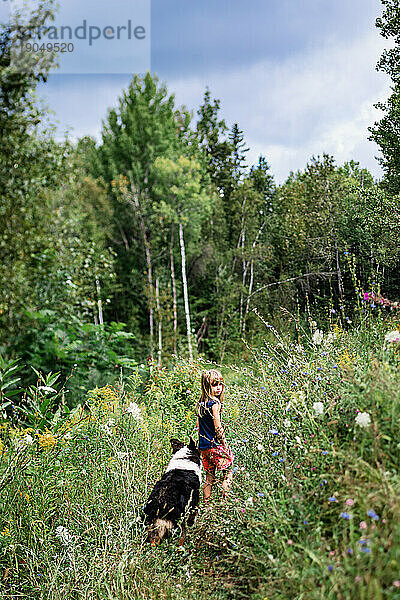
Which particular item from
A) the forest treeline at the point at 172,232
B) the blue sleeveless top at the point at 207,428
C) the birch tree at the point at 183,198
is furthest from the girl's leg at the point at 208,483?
the birch tree at the point at 183,198

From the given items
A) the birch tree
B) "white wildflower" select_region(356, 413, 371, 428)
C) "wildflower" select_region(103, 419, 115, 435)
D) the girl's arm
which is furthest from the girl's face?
the birch tree

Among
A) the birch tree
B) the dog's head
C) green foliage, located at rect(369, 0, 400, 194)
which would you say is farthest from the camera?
the birch tree

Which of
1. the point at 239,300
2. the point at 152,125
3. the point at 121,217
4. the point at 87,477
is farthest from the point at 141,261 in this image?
the point at 87,477

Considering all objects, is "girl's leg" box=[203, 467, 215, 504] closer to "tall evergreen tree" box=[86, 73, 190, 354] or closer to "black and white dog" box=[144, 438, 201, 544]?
"black and white dog" box=[144, 438, 201, 544]

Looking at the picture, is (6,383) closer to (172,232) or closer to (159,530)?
(159,530)

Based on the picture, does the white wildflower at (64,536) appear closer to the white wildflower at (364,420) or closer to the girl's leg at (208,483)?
the girl's leg at (208,483)

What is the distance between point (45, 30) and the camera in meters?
5.49

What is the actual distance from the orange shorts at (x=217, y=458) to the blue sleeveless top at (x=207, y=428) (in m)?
0.04

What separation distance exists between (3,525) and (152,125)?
9.52 meters

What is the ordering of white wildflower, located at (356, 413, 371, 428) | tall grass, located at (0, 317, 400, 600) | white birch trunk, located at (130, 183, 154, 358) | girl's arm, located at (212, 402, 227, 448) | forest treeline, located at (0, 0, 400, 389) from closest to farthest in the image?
1. tall grass, located at (0, 317, 400, 600)
2. white wildflower, located at (356, 413, 371, 428)
3. girl's arm, located at (212, 402, 227, 448)
4. forest treeline, located at (0, 0, 400, 389)
5. white birch trunk, located at (130, 183, 154, 358)

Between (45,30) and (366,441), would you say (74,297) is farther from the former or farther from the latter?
(366,441)

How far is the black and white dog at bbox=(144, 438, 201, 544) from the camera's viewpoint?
2293 mm

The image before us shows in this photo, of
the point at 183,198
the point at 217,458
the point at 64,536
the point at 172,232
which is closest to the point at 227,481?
the point at 217,458

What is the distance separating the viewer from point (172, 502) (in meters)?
2.32
